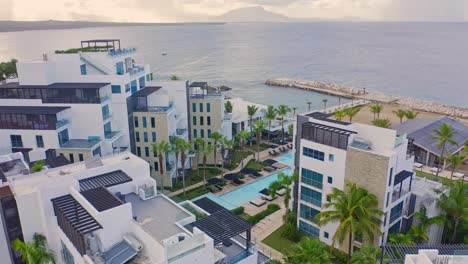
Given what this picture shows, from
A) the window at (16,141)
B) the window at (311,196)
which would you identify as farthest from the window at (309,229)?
the window at (16,141)

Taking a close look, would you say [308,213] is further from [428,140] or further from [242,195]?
[428,140]

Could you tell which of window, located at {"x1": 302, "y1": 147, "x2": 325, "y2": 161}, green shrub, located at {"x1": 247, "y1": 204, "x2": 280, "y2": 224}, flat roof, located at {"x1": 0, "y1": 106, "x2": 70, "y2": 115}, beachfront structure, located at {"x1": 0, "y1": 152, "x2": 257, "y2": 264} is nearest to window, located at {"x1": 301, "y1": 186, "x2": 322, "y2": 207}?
window, located at {"x1": 302, "y1": 147, "x2": 325, "y2": 161}

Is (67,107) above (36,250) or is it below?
above

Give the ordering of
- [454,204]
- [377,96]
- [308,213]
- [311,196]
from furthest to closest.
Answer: [377,96] → [308,213] → [311,196] → [454,204]

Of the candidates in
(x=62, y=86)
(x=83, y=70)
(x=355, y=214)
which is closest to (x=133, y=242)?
(x=355, y=214)

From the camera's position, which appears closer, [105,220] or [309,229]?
[105,220]

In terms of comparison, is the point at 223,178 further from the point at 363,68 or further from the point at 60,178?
the point at 363,68

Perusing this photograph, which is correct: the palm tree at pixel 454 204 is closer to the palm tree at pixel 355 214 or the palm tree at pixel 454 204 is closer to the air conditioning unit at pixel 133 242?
the palm tree at pixel 355 214
